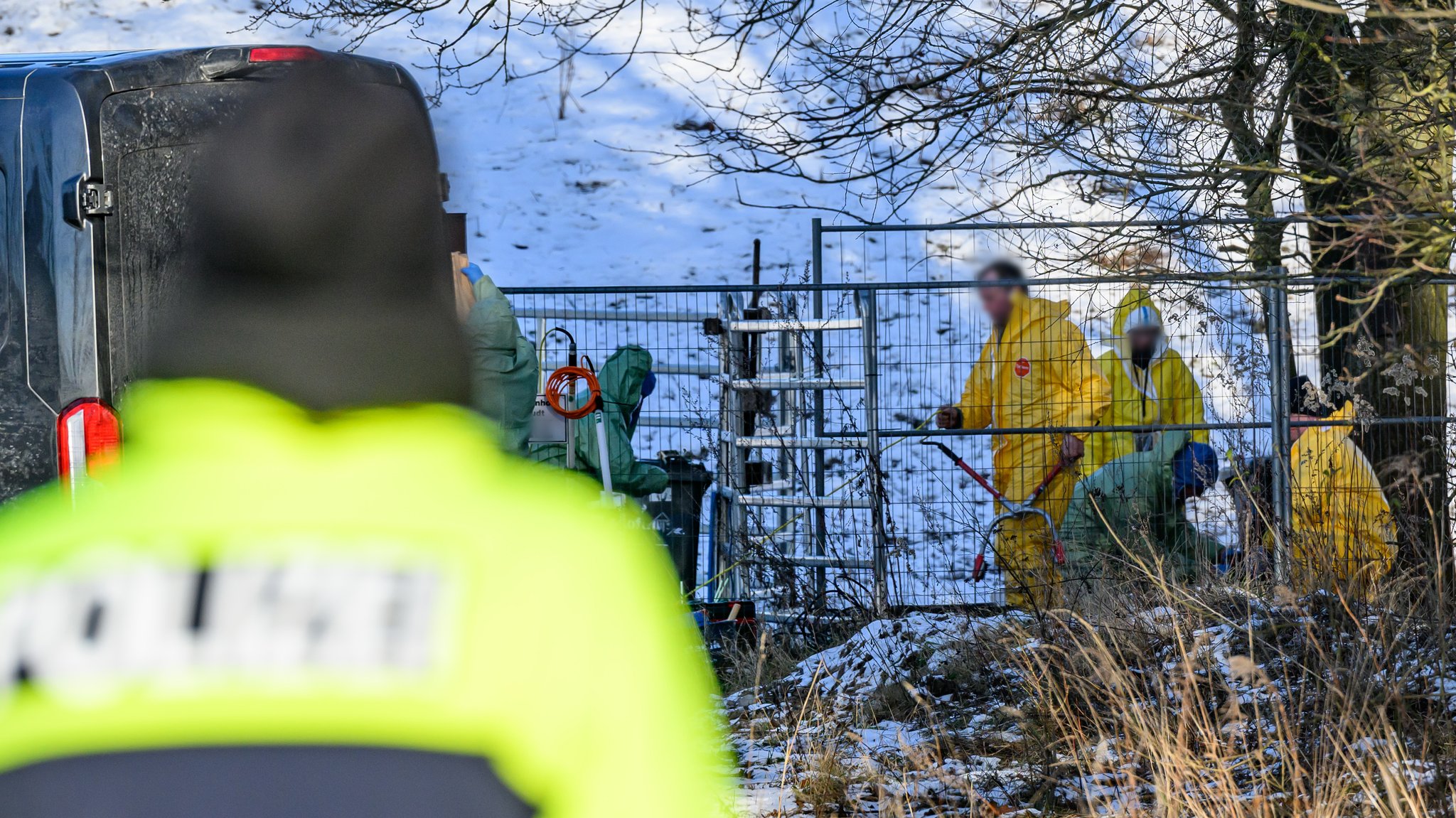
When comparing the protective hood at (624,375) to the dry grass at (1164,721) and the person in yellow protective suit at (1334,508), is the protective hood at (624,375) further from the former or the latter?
the person in yellow protective suit at (1334,508)

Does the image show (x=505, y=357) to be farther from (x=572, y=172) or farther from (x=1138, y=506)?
(x=572, y=172)

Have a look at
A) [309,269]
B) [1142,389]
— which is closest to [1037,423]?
[1142,389]

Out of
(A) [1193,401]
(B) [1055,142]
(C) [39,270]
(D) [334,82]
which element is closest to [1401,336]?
(A) [1193,401]

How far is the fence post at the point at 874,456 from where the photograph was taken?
18.5 ft

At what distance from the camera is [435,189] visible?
1.13 metres

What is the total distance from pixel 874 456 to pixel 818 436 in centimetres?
100

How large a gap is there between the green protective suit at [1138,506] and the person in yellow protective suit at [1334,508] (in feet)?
1.86

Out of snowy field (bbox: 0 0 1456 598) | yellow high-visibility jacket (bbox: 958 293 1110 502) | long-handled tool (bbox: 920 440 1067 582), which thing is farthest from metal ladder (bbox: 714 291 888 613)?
snowy field (bbox: 0 0 1456 598)

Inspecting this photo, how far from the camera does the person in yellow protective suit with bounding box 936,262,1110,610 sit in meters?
6.47

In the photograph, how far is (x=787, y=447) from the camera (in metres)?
6.51

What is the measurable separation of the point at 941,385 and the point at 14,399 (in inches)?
373

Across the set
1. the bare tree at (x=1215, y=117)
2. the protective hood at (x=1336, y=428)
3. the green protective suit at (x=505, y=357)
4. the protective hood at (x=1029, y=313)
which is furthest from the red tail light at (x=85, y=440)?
the protective hood at (x=1336, y=428)

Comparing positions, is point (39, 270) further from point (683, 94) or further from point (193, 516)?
point (683, 94)

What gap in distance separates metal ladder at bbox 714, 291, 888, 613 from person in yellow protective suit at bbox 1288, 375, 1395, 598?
1.79 meters
